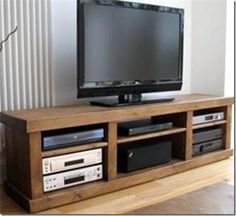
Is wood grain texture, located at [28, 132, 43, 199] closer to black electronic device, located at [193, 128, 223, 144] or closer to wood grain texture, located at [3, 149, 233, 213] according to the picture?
wood grain texture, located at [3, 149, 233, 213]

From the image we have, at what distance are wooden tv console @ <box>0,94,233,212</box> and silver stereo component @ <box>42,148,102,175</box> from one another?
0.11 ft

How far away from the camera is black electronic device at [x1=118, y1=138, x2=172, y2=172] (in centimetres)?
244

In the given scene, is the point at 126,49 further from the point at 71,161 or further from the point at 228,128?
the point at 228,128

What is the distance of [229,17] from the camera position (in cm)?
324

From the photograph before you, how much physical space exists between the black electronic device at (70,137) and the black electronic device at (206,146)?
0.97m

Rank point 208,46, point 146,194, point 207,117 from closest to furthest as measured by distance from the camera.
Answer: point 146,194, point 207,117, point 208,46

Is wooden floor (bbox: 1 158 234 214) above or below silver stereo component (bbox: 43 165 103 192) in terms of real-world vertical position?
below

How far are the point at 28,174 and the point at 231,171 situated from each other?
1553 mm

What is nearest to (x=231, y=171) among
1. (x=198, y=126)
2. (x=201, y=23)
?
(x=198, y=126)

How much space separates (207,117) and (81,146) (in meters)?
1.24

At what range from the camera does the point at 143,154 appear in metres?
2.50

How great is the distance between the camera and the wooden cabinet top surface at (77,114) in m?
1.98

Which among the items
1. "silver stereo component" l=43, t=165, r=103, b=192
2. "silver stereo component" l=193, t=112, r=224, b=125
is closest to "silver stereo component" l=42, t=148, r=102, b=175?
"silver stereo component" l=43, t=165, r=103, b=192

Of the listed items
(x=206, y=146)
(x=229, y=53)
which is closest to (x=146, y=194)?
(x=206, y=146)
